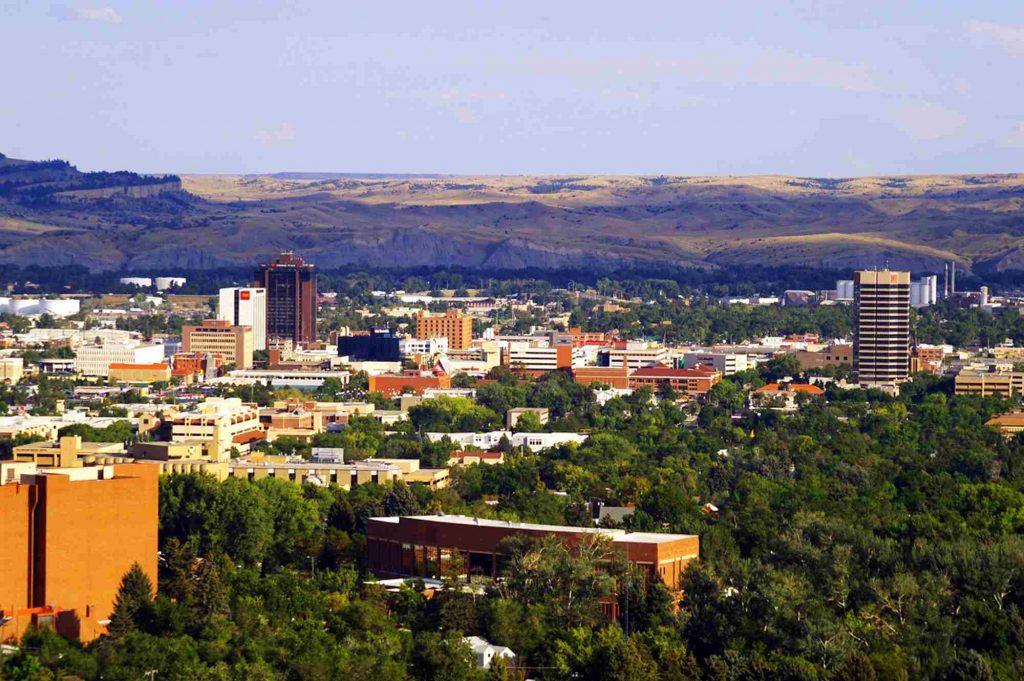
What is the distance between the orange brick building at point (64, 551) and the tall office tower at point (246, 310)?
11145 cm

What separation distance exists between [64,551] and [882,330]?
86748 millimetres

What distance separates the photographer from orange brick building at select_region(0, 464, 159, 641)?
50719 mm

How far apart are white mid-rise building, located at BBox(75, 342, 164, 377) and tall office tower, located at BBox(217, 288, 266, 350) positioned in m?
18.7

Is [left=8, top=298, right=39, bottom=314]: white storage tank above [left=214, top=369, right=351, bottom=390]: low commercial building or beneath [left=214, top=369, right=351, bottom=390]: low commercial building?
beneath

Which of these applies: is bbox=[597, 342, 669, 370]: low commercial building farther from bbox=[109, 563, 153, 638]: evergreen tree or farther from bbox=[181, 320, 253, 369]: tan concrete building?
bbox=[109, 563, 153, 638]: evergreen tree

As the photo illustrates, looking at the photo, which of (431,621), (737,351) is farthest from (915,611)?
(737,351)

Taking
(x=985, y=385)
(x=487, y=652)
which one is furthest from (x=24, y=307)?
(x=487, y=652)

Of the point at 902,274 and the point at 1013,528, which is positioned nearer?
the point at 1013,528

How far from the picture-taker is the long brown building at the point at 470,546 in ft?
186

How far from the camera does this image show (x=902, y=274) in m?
135

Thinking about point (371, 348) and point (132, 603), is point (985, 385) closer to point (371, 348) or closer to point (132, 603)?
point (371, 348)

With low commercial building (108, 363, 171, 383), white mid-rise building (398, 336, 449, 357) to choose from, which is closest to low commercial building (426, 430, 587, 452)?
low commercial building (108, 363, 171, 383)

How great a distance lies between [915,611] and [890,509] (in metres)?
17.1

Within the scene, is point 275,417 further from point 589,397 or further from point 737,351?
point 737,351
